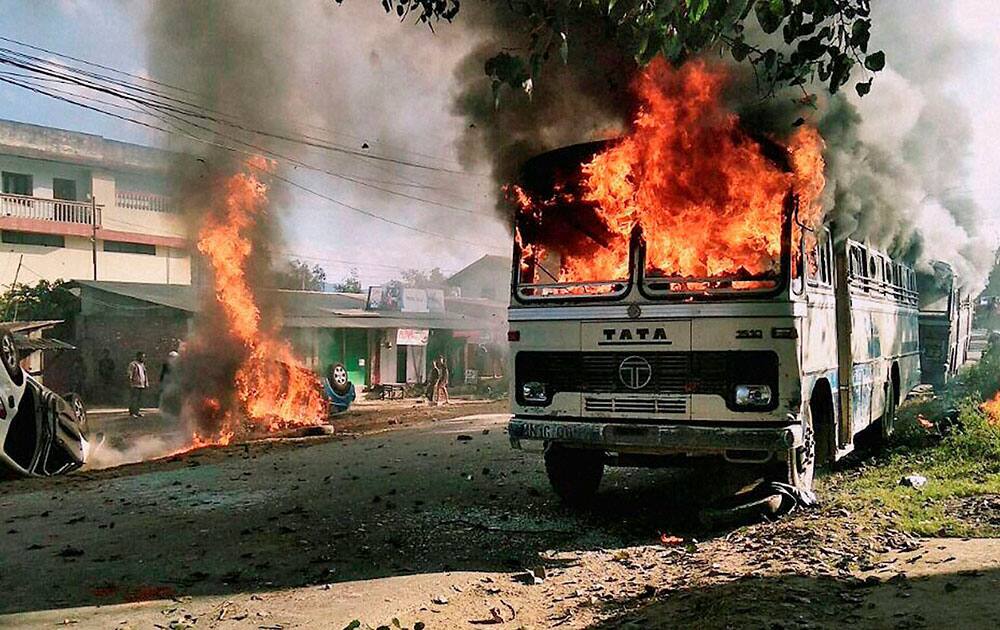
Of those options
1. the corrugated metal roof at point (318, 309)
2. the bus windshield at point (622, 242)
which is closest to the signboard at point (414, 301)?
the corrugated metal roof at point (318, 309)

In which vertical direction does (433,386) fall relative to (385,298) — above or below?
below

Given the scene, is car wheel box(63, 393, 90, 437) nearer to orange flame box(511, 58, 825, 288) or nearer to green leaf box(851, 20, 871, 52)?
orange flame box(511, 58, 825, 288)

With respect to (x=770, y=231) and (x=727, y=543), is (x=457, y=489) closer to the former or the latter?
(x=727, y=543)

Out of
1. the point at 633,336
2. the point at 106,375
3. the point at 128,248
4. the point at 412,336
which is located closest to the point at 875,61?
the point at 633,336

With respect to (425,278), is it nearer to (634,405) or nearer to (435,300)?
(435,300)

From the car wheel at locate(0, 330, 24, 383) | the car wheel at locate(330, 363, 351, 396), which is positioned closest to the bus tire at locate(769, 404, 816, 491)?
the car wheel at locate(0, 330, 24, 383)

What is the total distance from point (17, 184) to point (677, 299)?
30.7m

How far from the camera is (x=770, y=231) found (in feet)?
22.6

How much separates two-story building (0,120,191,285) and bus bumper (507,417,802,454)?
23.8 meters

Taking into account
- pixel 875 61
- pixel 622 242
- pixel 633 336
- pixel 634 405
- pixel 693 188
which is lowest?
pixel 634 405

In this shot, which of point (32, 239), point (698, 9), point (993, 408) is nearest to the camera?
point (698, 9)

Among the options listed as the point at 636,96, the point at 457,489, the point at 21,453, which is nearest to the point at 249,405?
the point at 21,453

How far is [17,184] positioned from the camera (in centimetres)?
2997

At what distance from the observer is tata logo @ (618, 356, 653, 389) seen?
22.8 ft
